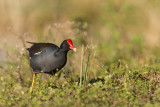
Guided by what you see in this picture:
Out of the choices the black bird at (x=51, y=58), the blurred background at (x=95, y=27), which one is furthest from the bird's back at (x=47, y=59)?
the blurred background at (x=95, y=27)

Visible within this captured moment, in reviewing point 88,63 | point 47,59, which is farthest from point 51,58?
point 88,63

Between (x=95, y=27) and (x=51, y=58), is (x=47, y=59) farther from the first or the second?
(x=95, y=27)

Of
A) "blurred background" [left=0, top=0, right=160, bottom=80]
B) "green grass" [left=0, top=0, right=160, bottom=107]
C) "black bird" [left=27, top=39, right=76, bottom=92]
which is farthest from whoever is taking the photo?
"blurred background" [left=0, top=0, right=160, bottom=80]

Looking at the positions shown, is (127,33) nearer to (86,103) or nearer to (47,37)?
(47,37)

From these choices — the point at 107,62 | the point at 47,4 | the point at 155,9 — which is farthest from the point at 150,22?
the point at 47,4

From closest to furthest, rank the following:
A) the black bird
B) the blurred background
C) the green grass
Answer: the green grass
the black bird
the blurred background

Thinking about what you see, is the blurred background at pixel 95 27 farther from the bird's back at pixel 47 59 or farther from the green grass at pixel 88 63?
the bird's back at pixel 47 59

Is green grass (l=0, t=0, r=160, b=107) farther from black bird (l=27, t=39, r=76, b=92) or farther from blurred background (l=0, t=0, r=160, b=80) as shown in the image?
black bird (l=27, t=39, r=76, b=92)

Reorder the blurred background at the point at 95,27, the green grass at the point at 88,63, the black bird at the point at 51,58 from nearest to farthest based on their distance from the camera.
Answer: the green grass at the point at 88,63
the black bird at the point at 51,58
the blurred background at the point at 95,27

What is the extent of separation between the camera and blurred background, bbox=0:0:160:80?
687 cm

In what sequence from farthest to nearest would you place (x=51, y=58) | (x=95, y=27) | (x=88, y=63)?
(x=95, y=27)
(x=88, y=63)
(x=51, y=58)

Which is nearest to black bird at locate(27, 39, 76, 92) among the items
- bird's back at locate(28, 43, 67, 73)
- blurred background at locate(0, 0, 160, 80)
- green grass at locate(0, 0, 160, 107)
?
bird's back at locate(28, 43, 67, 73)

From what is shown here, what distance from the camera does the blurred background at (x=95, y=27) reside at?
22.5ft

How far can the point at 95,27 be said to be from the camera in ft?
37.5
